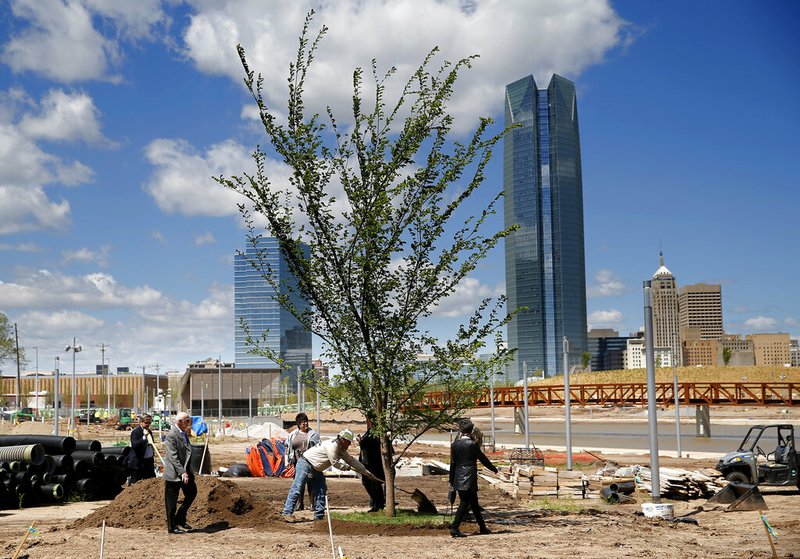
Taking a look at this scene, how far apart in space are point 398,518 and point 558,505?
15.2ft

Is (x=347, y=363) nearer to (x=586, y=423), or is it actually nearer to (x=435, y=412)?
(x=435, y=412)

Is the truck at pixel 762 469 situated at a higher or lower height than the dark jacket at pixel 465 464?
lower

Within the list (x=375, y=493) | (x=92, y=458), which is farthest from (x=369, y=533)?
(x=92, y=458)

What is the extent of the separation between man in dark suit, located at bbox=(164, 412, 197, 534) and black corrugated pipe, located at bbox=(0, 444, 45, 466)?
21.3ft

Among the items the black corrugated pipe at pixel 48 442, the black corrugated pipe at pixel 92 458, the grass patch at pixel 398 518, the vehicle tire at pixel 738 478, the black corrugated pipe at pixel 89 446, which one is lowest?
the vehicle tire at pixel 738 478

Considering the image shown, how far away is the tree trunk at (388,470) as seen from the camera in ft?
48.2

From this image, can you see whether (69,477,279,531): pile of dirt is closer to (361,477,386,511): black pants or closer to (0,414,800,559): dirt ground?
(0,414,800,559): dirt ground

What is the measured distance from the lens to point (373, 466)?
16.2 m

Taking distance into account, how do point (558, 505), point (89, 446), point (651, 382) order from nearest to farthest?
point (651, 382), point (558, 505), point (89, 446)

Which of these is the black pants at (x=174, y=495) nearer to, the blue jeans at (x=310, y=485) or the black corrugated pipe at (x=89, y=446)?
the blue jeans at (x=310, y=485)

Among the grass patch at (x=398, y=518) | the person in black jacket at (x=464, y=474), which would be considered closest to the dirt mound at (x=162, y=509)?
the grass patch at (x=398, y=518)

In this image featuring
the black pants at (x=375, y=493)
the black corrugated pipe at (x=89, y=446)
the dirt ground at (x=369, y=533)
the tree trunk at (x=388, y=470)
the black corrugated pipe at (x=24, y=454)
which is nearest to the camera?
the dirt ground at (x=369, y=533)

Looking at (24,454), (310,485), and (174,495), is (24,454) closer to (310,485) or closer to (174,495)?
(174,495)

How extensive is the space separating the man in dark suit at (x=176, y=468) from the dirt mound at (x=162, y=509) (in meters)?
0.85
